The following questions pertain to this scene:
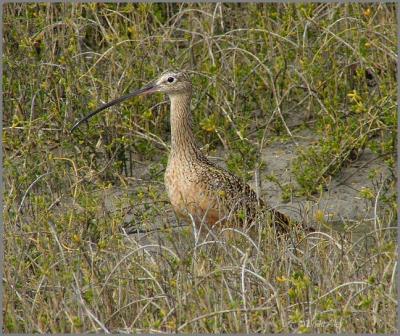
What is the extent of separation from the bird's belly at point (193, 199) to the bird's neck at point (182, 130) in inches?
9.3

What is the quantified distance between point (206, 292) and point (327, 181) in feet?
9.71

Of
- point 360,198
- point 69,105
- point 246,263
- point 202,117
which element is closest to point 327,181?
point 360,198

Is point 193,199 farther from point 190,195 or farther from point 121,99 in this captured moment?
point 121,99

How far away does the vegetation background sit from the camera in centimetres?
654

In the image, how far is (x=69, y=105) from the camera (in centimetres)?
940

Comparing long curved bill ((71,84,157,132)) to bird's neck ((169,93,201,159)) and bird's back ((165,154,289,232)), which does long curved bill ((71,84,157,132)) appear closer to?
bird's neck ((169,93,201,159))

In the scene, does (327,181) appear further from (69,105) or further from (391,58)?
(69,105)

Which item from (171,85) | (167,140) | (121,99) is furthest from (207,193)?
(167,140)

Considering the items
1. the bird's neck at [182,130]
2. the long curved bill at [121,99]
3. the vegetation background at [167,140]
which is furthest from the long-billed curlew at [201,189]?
the long curved bill at [121,99]

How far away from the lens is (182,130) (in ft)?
27.9

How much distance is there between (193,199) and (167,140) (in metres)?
1.93

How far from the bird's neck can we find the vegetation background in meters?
0.29

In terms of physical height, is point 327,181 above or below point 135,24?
below

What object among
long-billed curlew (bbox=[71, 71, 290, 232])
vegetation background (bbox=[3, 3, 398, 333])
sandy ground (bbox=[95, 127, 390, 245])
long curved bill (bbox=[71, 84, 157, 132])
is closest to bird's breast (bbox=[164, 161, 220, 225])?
long-billed curlew (bbox=[71, 71, 290, 232])
